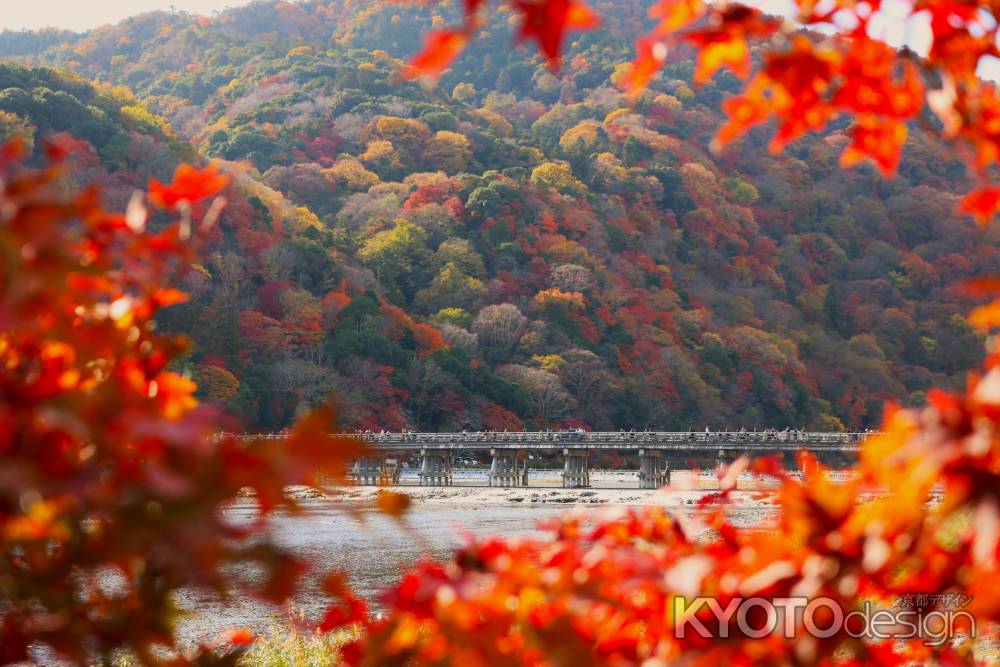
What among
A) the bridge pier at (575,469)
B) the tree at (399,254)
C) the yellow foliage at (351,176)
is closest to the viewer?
the bridge pier at (575,469)

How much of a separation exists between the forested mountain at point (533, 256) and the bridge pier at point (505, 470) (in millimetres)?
3005

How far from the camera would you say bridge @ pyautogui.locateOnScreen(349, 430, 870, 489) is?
4547 cm

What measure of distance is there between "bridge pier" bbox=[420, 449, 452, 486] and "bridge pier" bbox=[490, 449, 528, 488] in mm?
1984

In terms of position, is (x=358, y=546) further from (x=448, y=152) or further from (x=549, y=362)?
(x=448, y=152)

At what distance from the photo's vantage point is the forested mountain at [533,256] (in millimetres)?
48406

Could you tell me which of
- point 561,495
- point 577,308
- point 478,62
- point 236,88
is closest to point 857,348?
point 577,308

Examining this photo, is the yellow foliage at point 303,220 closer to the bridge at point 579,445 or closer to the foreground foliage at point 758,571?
the bridge at point 579,445

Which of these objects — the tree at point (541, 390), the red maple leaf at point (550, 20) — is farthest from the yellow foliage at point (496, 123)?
the red maple leaf at point (550, 20)

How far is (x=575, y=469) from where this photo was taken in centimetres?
4628

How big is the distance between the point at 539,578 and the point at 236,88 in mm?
96041

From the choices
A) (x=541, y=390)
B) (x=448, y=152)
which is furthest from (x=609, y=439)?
(x=448, y=152)

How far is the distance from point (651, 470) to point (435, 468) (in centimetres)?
949

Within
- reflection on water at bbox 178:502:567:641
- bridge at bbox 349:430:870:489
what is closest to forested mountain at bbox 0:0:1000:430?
bridge at bbox 349:430:870:489

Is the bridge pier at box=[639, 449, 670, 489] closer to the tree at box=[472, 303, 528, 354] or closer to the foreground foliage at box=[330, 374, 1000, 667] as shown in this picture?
the tree at box=[472, 303, 528, 354]
